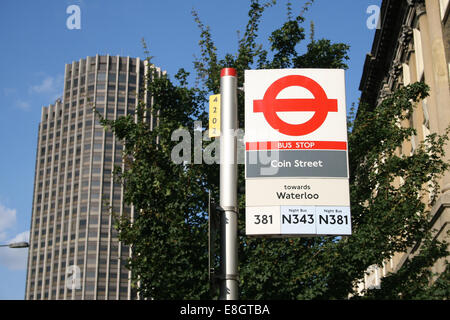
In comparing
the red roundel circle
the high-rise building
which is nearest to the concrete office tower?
the high-rise building

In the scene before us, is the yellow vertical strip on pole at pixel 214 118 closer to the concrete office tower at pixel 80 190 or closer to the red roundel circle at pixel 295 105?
the red roundel circle at pixel 295 105

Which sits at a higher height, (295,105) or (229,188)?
(295,105)

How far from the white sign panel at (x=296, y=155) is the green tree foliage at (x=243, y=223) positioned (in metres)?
4.80

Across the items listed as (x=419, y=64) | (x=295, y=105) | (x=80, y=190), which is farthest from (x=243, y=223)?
(x=80, y=190)

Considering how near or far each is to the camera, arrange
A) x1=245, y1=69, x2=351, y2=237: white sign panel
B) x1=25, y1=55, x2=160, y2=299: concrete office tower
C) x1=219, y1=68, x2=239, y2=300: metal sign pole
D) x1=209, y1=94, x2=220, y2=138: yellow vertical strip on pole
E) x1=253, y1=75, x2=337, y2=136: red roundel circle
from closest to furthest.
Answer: x1=219, y1=68, x2=239, y2=300: metal sign pole → x1=245, y1=69, x2=351, y2=237: white sign panel → x1=209, y1=94, x2=220, y2=138: yellow vertical strip on pole → x1=253, y1=75, x2=337, y2=136: red roundel circle → x1=25, y1=55, x2=160, y2=299: concrete office tower

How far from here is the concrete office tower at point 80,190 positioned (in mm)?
166125

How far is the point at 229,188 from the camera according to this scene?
8.45 m

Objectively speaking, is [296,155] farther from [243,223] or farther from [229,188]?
[243,223]

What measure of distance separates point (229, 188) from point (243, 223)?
5799mm

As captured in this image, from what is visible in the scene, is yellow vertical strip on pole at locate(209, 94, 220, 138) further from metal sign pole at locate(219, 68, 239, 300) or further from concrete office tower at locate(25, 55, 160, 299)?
concrete office tower at locate(25, 55, 160, 299)

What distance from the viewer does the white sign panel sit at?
28.5 ft

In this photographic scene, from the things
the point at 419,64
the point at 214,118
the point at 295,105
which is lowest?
the point at 214,118

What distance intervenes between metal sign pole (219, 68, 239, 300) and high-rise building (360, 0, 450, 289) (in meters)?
12.4
